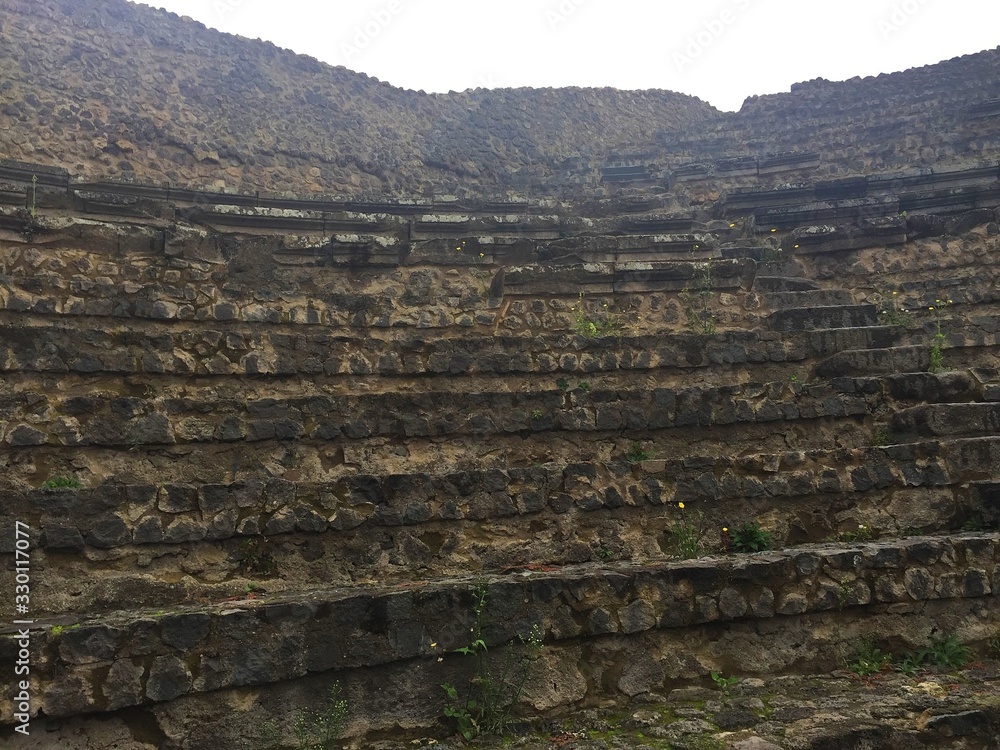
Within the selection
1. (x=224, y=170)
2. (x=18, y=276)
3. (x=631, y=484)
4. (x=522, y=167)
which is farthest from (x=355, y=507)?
(x=522, y=167)

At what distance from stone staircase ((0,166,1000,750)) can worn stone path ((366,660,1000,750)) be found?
0.08 ft

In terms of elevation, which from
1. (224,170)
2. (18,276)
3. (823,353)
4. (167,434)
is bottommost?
(167,434)

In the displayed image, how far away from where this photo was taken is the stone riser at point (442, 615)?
4094 mm

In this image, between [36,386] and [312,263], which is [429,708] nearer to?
[36,386]

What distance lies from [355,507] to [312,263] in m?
5.00

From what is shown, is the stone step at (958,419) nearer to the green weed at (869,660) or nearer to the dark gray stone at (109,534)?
the green weed at (869,660)

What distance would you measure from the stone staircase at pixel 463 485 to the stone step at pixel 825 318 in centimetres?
3

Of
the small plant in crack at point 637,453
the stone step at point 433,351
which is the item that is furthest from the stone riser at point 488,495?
the stone step at point 433,351

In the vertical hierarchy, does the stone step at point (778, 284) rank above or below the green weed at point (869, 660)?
above

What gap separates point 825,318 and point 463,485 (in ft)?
15.9

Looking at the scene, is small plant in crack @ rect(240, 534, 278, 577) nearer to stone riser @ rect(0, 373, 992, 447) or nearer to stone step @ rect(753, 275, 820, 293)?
stone riser @ rect(0, 373, 992, 447)

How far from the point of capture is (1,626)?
170 inches

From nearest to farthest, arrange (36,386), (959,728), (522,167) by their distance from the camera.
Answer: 1. (959,728)
2. (36,386)
3. (522,167)

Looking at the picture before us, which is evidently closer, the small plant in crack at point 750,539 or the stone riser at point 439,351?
the small plant in crack at point 750,539
